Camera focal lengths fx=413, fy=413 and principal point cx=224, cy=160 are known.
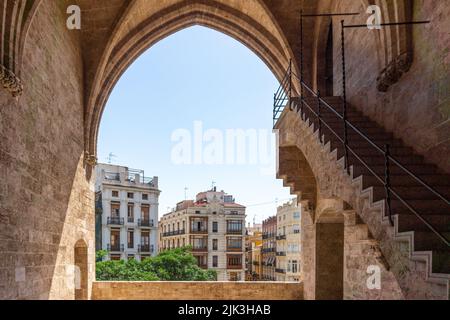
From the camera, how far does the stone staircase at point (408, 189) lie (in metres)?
4.07

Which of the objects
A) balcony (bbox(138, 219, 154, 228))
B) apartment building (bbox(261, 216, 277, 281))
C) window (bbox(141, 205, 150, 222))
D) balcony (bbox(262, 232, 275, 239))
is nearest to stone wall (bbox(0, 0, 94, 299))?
balcony (bbox(138, 219, 154, 228))

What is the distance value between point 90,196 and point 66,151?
9.11ft

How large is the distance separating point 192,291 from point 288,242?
121ft

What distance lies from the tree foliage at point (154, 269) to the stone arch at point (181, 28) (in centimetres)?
1465

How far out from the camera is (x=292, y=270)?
46219mm

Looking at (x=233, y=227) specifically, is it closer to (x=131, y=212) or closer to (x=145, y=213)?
(x=145, y=213)

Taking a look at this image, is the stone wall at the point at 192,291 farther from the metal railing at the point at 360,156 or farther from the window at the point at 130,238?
the window at the point at 130,238

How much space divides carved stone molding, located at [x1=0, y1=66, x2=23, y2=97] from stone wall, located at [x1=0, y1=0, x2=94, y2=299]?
135 millimetres

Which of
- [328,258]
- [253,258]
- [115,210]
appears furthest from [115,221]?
[328,258]

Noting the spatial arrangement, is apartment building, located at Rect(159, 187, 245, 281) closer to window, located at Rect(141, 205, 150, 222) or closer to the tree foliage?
window, located at Rect(141, 205, 150, 222)

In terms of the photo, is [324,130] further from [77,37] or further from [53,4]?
[77,37]

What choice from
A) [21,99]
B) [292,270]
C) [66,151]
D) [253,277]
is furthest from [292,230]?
[21,99]

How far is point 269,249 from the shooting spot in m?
55.1

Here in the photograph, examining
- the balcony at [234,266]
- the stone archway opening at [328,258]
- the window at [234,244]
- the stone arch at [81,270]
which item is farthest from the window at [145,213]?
the stone archway opening at [328,258]
